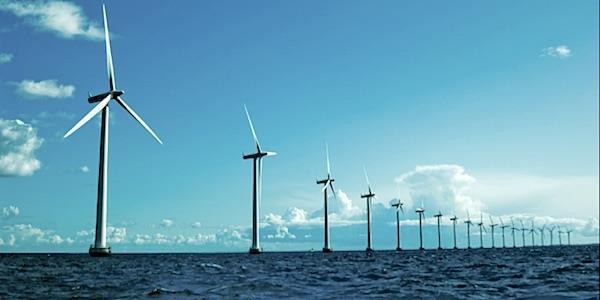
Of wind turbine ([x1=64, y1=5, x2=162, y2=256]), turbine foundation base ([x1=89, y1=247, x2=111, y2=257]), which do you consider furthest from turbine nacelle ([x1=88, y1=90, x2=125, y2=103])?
turbine foundation base ([x1=89, y1=247, x2=111, y2=257])

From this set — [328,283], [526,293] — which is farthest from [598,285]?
[328,283]

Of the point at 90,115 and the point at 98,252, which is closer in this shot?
the point at 90,115

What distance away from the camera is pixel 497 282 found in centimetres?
4575

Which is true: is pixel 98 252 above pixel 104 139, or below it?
below

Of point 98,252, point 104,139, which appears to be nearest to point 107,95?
point 104,139

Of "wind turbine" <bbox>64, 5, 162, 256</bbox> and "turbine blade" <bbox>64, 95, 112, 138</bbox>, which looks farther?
"wind turbine" <bbox>64, 5, 162, 256</bbox>

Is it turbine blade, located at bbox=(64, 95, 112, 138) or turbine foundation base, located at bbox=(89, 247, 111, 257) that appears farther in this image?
turbine foundation base, located at bbox=(89, 247, 111, 257)

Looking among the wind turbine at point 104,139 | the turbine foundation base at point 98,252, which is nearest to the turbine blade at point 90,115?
the wind turbine at point 104,139

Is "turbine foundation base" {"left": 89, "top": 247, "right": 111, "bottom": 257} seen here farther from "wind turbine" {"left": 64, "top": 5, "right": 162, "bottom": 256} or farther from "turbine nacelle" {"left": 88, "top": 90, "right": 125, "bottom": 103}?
"turbine nacelle" {"left": 88, "top": 90, "right": 125, "bottom": 103}

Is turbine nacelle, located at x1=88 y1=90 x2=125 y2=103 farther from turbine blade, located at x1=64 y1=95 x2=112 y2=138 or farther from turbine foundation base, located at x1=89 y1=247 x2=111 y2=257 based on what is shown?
turbine foundation base, located at x1=89 y1=247 x2=111 y2=257

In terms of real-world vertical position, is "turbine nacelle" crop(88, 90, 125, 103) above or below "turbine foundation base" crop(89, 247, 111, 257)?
above

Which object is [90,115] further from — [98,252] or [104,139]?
[98,252]

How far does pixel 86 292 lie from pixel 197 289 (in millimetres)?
7285

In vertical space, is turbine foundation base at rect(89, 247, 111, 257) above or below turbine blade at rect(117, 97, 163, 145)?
below
